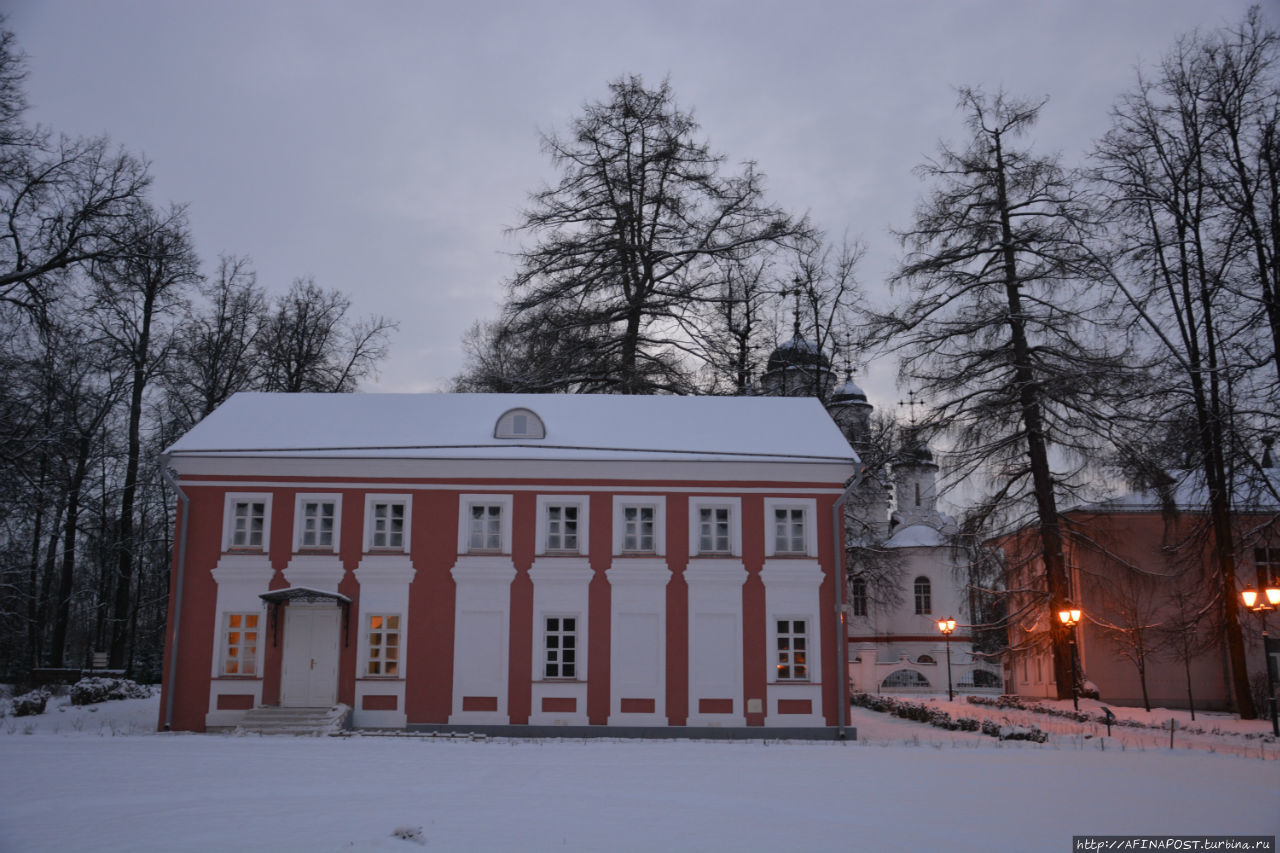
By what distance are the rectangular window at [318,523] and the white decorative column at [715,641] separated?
8783 mm

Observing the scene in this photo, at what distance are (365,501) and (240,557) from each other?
322 centimetres

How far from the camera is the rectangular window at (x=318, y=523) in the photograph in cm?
2527

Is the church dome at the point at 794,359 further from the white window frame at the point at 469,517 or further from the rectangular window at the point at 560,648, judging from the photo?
the rectangular window at the point at 560,648

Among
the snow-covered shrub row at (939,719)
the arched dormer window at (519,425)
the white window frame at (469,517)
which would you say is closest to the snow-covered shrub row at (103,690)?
the white window frame at (469,517)

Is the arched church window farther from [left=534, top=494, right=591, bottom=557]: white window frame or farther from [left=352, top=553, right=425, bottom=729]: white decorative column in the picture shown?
[left=352, top=553, right=425, bottom=729]: white decorative column

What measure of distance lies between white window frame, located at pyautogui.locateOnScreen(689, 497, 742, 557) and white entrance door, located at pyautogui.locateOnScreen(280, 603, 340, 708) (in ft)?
28.7

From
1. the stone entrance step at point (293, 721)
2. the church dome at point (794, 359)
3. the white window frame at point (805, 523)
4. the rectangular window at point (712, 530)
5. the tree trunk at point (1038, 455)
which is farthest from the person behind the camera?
the church dome at point (794, 359)

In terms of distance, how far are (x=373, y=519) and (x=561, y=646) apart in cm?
554

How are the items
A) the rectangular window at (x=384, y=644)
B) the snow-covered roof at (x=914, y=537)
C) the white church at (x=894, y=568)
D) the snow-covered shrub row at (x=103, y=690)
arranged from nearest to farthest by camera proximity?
the rectangular window at (x=384, y=644)
the snow-covered shrub row at (x=103, y=690)
the white church at (x=894, y=568)
the snow-covered roof at (x=914, y=537)

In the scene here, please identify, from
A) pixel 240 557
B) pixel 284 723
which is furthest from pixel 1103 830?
pixel 240 557

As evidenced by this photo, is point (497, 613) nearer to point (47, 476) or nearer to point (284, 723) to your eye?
point (284, 723)

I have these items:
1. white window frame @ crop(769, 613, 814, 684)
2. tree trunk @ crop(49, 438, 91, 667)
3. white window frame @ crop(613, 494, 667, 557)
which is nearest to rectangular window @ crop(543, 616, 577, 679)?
white window frame @ crop(613, 494, 667, 557)

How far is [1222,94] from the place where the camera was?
2700cm

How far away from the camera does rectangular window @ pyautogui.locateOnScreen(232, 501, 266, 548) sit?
25.2 m
